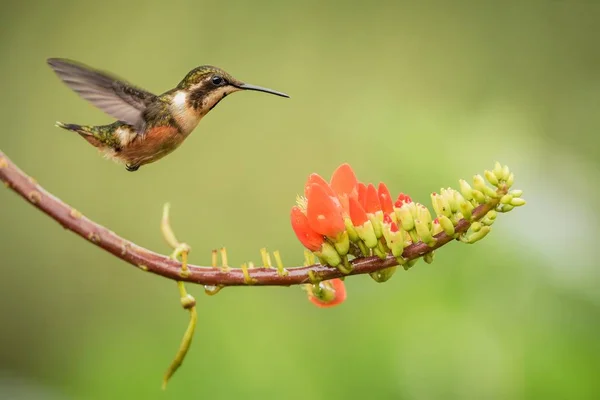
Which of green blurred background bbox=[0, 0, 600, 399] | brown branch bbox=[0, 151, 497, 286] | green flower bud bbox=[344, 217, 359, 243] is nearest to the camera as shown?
brown branch bbox=[0, 151, 497, 286]

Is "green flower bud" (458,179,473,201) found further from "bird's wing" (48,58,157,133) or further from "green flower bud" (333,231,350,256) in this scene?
"bird's wing" (48,58,157,133)

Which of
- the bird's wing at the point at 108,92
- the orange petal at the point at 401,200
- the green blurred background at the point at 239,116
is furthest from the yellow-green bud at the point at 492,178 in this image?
the green blurred background at the point at 239,116

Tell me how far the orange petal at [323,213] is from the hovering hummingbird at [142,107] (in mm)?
109

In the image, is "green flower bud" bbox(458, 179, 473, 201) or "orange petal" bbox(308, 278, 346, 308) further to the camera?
"orange petal" bbox(308, 278, 346, 308)

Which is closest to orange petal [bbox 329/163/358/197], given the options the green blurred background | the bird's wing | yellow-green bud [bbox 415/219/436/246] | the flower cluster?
the flower cluster

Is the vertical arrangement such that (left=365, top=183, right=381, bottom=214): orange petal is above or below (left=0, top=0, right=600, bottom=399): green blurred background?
below

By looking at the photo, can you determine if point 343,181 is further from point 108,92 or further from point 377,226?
point 108,92

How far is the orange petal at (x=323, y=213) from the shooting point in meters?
0.73

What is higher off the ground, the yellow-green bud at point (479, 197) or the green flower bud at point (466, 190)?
the green flower bud at point (466, 190)

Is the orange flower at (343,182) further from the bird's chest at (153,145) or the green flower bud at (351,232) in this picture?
the bird's chest at (153,145)

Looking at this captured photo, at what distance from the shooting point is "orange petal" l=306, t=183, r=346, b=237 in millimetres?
734

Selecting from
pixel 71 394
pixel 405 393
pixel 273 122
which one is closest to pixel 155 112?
pixel 405 393

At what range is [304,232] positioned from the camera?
0.76 m

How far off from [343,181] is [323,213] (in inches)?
2.6
